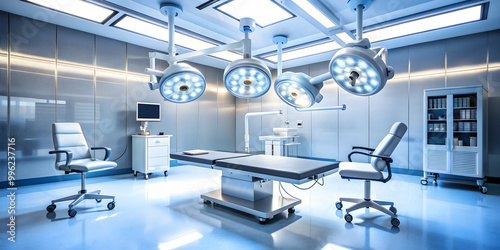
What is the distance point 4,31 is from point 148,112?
2756 mm

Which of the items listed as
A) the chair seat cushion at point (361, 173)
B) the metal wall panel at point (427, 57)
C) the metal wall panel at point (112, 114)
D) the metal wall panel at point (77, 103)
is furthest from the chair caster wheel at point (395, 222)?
the metal wall panel at point (77, 103)

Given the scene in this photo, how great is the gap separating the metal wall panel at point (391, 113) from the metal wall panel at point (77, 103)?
20.9 feet

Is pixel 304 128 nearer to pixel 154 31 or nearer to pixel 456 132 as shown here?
pixel 456 132

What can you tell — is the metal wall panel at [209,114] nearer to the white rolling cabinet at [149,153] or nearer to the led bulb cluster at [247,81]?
the white rolling cabinet at [149,153]

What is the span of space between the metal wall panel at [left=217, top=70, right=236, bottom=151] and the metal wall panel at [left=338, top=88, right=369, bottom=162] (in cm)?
359

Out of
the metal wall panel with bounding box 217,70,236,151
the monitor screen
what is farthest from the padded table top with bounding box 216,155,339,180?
the metal wall panel with bounding box 217,70,236,151

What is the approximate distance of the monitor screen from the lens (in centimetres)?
576

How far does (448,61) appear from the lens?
5.20 m

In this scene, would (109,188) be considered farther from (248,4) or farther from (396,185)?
(396,185)

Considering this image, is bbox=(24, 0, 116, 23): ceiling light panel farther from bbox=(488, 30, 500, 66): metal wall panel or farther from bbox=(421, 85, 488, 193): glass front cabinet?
bbox=(488, 30, 500, 66): metal wall panel

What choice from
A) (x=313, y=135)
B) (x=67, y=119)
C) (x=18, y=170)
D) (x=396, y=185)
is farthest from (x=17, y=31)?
(x=396, y=185)

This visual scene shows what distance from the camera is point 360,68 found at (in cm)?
173


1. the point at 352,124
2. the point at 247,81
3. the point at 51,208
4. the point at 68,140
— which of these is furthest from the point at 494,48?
the point at 51,208

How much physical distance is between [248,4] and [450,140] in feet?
14.3
